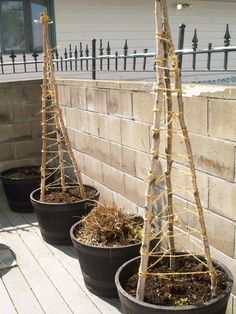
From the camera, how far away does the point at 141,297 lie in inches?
89.6

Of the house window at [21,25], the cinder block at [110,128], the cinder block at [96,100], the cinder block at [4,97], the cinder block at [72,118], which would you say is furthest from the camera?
the house window at [21,25]

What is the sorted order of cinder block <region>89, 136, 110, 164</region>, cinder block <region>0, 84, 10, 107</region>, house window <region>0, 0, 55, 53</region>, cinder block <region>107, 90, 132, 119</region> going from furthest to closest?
house window <region>0, 0, 55, 53</region> < cinder block <region>0, 84, 10, 107</region> < cinder block <region>89, 136, 110, 164</region> < cinder block <region>107, 90, 132, 119</region>

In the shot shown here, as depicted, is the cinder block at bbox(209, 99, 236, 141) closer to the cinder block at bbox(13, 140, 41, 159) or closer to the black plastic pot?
the black plastic pot

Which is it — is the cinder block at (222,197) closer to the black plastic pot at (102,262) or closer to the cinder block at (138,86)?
the black plastic pot at (102,262)

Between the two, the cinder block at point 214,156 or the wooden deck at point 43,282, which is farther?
the wooden deck at point 43,282

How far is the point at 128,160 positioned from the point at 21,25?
21.8ft

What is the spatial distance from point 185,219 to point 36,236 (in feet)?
6.11

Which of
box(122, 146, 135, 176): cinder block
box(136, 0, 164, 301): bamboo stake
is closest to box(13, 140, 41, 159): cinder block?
box(122, 146, 135, 176): cinder block

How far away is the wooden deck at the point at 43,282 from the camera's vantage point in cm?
300

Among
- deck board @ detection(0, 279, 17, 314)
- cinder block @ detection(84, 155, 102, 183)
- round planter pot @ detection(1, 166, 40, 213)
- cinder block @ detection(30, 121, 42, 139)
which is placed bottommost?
deck board @ detection(0, 279, 17, 314)

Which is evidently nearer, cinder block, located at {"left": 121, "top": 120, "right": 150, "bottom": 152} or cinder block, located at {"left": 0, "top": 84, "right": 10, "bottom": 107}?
cinder block, located at {"left": 121, "top": 120, "right": 150, "bottom": 152}

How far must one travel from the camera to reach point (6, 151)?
18.0 ft

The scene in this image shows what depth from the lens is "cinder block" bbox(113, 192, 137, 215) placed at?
3.73 metres

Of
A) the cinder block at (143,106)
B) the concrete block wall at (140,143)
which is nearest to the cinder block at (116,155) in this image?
the concrete block wall at (140,143)
